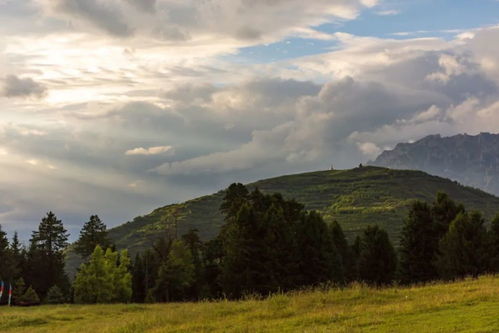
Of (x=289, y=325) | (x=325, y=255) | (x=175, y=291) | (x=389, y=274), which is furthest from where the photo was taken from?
(x=175, y=291)

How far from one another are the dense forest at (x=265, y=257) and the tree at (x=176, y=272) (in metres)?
0.16

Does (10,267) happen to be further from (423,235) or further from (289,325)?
(289,325)

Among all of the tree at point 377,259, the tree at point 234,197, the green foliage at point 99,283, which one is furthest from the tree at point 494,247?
the green foliage at point 99,283

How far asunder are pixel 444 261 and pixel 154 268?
56902 millimetres

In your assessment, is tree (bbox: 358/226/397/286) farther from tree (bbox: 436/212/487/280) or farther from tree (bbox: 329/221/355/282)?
tree (bbox: 436/212/487/280)

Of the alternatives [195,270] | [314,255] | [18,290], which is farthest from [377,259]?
[18,290]

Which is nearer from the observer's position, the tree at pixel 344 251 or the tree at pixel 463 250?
the tree at pixel 463 250

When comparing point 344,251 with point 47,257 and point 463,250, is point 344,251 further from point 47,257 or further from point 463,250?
point 47,257

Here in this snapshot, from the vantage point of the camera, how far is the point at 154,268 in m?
101

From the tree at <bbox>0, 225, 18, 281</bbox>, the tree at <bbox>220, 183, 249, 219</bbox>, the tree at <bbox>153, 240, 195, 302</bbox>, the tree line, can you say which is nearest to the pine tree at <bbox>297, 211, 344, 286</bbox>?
the tree line

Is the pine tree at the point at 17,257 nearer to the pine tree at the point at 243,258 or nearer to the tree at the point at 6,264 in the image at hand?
the tree at the point at 6,264

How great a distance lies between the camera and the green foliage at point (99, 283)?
259 feet

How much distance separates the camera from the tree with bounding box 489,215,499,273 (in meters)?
61.5

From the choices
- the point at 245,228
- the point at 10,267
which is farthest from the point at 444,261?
the point at 10,267
